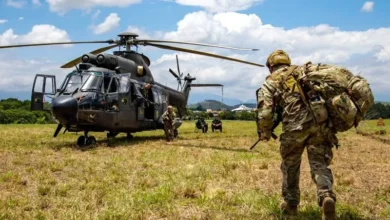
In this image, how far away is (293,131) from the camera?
4.64 metres

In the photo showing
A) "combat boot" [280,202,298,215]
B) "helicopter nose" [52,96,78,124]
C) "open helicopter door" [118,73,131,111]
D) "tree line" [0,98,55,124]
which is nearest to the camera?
"combat boot" [280,202,298,215]

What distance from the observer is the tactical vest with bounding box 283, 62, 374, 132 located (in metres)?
4.36

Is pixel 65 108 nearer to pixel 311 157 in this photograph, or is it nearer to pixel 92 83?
pixel 92 83

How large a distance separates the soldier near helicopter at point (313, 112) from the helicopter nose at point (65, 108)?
8.08 m

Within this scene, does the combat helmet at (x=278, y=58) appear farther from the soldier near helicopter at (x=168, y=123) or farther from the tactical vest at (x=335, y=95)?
the soldier near helicopter at (x=168, y=123)

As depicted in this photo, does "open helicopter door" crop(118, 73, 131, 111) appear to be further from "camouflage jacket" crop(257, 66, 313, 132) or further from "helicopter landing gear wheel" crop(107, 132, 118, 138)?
"camouflage jacket" crop(257, 66, 313, 132)

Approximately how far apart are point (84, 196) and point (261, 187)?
262 centimetres

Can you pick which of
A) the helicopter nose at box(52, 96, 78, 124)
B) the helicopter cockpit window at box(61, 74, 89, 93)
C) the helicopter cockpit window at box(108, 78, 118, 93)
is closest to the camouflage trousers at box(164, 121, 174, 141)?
the helicopter cockpit window at box(108, 78, 118, 93)

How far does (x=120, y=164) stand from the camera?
9.19 metres

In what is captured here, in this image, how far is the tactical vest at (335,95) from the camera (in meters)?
4.36

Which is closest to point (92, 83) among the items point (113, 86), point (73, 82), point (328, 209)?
Answer: point (73, 82)

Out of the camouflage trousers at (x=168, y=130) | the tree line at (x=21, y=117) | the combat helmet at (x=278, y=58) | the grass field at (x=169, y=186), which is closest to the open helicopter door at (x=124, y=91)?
the camouflage trousers at (x=168, y=130)

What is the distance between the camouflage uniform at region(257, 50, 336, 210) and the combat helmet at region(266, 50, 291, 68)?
12cm

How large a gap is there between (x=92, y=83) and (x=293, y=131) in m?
9.31
